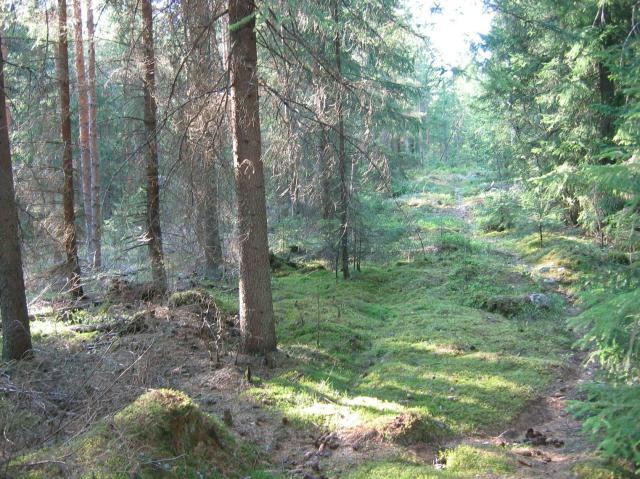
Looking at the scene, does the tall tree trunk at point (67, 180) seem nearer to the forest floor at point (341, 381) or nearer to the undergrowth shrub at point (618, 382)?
the forest floor at point (341, 381)

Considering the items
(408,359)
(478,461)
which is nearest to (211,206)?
(408,359)

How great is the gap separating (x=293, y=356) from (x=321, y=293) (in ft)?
15.3

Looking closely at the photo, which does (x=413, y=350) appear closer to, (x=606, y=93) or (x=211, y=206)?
(x=211, y=206)

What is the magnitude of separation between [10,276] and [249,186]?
4098mm

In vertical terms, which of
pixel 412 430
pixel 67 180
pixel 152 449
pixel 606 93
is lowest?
pixel 412 430

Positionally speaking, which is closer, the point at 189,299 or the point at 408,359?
the point at 408,359

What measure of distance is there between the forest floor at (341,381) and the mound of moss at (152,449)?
0.07 ft

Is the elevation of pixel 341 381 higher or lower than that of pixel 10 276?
lower

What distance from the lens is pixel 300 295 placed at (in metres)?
12.9

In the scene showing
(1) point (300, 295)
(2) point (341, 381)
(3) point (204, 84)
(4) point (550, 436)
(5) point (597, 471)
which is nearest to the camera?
(5) point (597, 471)

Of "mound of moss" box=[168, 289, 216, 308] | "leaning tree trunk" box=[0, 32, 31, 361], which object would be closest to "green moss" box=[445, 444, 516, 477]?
"mound of moss" box=[168, 289, 216, 308]

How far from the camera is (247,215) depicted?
26.3 ft

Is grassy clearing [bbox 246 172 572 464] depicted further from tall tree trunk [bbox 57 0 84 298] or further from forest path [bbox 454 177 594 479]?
tall tree trunk [bbox 57 0 84 298]

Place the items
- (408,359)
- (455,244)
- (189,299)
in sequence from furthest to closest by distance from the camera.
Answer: (455,244), (189,299), (408,359)
